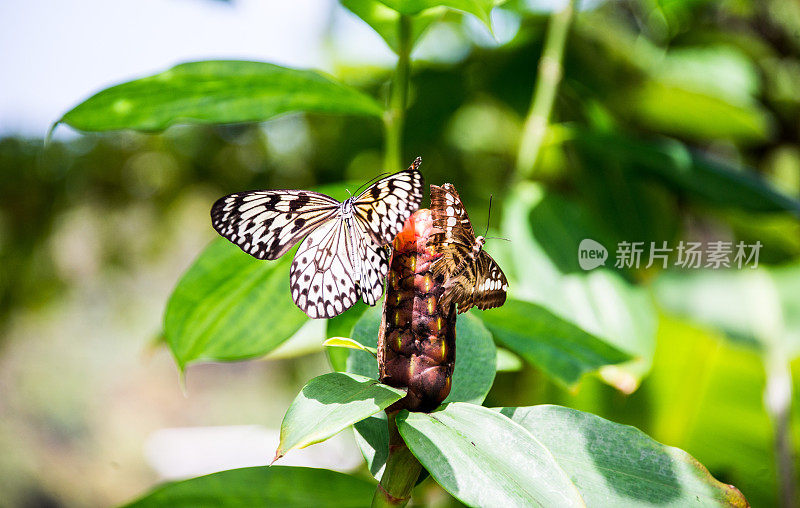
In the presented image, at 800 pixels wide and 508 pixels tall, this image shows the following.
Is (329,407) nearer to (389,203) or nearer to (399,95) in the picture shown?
(389,203)

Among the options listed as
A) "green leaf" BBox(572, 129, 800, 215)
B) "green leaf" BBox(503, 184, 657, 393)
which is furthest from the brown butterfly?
"green leaf" BBox(572, 129, 800, 215)

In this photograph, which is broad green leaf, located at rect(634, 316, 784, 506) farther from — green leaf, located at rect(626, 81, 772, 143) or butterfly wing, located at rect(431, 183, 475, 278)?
butterfly wing, located at rect(431, 183, 475, 278)

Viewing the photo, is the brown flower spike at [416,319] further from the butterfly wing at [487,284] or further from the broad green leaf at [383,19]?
the broad green leaf at [383,19]

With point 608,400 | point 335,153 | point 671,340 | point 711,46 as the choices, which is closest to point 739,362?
point 671,340

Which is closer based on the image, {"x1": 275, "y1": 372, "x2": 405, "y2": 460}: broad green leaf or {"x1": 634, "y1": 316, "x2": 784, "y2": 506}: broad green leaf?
{"x1": 275, "y1": 372, "x2": 405, "y2": 460}: broad green leaf

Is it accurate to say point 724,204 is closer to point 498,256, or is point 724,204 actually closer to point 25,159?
point 498,256

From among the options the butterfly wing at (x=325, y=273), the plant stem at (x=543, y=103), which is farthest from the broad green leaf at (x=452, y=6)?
the plant stem at (x=543, y=103)
